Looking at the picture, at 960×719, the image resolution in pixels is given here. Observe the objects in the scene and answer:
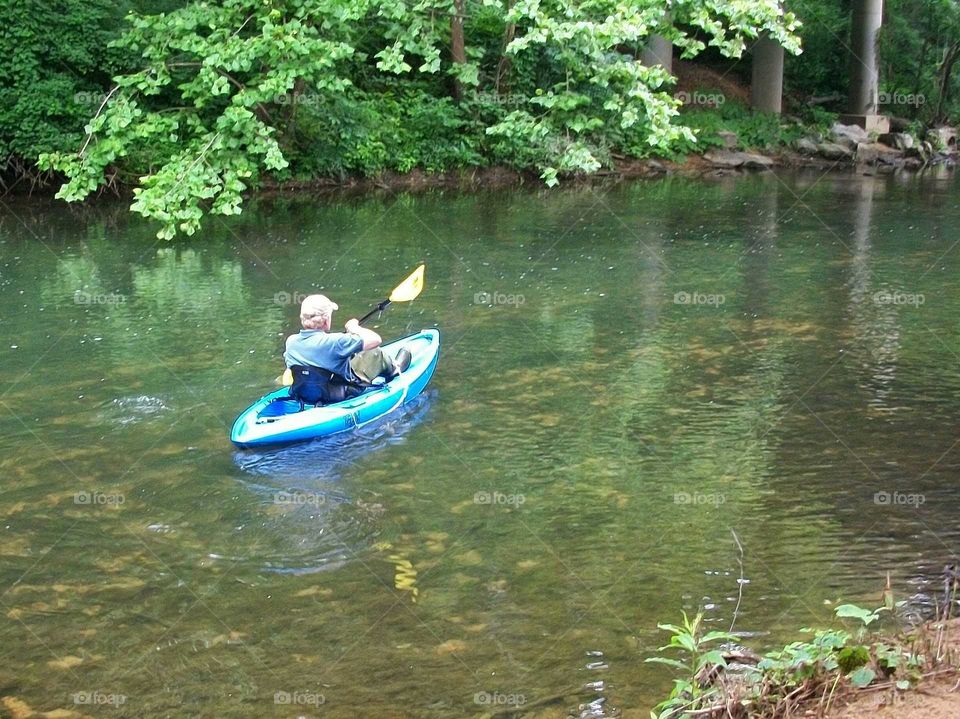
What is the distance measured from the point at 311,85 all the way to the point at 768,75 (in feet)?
38.1

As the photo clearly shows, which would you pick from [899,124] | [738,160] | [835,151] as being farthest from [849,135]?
[738,160]

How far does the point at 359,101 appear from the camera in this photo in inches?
784

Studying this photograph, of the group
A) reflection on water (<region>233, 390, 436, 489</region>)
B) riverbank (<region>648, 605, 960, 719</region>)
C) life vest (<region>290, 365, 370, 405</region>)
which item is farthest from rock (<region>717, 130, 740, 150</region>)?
riverbank (<region>648, 605, 960, 719</region>)

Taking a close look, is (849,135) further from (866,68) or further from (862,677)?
(862,677)

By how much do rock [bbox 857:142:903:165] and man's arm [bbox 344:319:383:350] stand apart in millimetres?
18281

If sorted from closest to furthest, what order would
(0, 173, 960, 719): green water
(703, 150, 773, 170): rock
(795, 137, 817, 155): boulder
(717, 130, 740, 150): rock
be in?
(0, 173, 960, 719): green water
(703, 150, 773, 170): rock
(717, 130, 740, 150): rock
(795, 137, 817, 155): boulder

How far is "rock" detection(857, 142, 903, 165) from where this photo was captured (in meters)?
23.2

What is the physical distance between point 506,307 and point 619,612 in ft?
19.0

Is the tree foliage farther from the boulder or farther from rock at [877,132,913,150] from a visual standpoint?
rock at [877,132,913,150]

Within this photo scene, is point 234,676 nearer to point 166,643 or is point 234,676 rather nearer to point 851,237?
point 166,643

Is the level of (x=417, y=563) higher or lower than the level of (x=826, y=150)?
lower

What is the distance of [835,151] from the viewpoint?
2353 centimetres

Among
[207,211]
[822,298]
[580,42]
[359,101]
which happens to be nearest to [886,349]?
[822,298]

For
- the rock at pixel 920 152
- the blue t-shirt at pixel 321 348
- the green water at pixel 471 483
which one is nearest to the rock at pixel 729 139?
the rock at pixel 920 152
